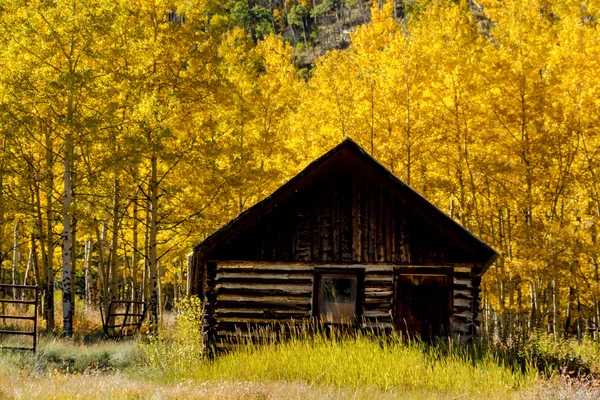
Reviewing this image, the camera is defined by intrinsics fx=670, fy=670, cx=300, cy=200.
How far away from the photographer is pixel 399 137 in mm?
22125

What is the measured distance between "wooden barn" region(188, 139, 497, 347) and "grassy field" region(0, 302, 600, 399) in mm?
2032

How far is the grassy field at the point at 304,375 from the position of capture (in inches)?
357

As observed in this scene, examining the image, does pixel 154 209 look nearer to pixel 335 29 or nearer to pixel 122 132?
pixel 122 132

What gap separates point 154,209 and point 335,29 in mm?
136861

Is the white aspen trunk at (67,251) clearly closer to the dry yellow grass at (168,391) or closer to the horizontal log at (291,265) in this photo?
the horizontal log at (291,265)

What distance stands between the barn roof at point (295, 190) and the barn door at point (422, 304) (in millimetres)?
1281

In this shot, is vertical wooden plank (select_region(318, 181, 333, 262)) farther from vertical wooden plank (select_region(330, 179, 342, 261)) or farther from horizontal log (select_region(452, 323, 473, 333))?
horizontal log (select_region(452, 323, 473, 333))

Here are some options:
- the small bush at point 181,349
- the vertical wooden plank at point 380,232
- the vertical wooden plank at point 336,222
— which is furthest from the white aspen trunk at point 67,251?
the vertical wooden plank at point 380,232

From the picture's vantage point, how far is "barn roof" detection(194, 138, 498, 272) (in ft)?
50.7

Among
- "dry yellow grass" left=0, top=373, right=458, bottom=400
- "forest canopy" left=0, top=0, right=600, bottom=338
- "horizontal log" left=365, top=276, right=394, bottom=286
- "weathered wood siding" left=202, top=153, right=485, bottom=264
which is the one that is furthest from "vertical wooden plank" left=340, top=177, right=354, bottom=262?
"dry yellow grass" left=0, top=373, right=458, bottom=400

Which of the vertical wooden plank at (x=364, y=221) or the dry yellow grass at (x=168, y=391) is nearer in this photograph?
the dry yellow grass at (x=168, y=391)

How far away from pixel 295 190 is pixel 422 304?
416cm

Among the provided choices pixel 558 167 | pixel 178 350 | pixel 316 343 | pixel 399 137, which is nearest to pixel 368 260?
pixel 316 343

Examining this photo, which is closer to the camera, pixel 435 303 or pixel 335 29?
pixel 435 303
